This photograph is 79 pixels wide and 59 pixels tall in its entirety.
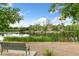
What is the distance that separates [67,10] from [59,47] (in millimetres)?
399

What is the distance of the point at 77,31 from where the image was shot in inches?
85.9

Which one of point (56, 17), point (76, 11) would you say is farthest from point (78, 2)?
point (56, 17)

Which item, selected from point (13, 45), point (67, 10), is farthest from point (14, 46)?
point (67, 10)

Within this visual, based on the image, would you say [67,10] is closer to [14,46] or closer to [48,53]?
[48,53]

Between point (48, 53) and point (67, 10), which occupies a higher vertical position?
point (67, 10)

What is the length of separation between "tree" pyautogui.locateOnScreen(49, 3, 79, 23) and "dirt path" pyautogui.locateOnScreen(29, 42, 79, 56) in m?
0.26

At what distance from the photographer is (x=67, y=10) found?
7.25 ft

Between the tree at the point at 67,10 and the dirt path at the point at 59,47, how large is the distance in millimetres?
261

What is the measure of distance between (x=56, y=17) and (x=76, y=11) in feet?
0.72

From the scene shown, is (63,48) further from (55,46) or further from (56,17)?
(56,17)

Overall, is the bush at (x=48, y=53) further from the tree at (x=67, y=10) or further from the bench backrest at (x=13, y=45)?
the tree at (x=67, y=10)

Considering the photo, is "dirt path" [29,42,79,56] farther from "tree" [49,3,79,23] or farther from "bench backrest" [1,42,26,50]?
"tree" [49,3,79,23]

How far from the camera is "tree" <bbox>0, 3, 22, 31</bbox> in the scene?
2.18 m

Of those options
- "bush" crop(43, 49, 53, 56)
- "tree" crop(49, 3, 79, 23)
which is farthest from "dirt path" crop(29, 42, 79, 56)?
"tree" crop(49, 3, 79, 23)
